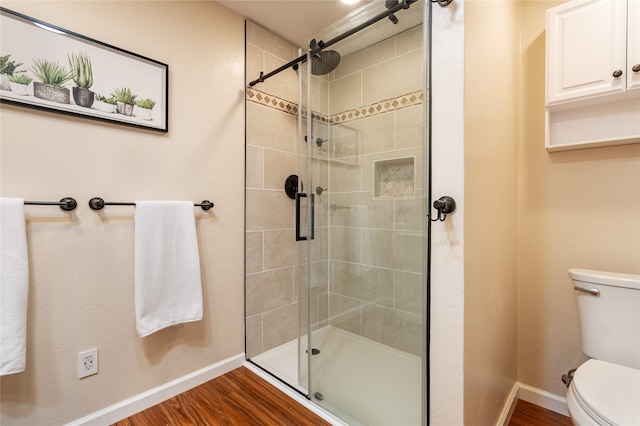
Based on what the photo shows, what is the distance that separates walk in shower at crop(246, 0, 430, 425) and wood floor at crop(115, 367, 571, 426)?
0.13 metres

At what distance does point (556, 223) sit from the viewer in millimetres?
1560

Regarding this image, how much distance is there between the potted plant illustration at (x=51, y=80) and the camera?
1.17 meters

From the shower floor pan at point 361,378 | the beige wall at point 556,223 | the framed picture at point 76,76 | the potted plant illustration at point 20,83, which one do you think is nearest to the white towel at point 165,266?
the framed picture at point 76,76

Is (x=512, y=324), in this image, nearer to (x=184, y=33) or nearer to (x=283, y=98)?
(x=283, y=98)

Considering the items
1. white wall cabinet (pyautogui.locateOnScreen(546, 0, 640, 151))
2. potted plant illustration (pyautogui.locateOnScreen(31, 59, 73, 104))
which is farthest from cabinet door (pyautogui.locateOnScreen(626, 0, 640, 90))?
potted plant illustration (pyautogui.locateOnScreen(31, 59, 73, 104))

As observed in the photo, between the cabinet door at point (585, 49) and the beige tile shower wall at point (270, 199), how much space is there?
4.91 ft

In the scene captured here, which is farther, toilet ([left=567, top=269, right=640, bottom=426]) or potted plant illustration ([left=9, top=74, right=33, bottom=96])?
potted plant illustration ([left=9, top=74, right=33, bottom=96])

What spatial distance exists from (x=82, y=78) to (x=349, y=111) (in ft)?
4.38

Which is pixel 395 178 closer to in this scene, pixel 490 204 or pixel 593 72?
pixel 490 204

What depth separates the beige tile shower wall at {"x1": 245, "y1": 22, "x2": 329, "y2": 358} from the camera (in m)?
1.94

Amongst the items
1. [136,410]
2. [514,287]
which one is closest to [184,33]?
[136,410]

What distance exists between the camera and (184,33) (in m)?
1.62

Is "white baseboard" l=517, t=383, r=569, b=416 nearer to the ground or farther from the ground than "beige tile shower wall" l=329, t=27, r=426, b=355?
nearer to the ground

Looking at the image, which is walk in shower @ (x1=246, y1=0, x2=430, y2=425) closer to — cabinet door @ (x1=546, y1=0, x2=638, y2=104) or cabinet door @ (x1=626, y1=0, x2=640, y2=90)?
cabinet door @ (x1=546, y1=0, x2=638, y2=104)
